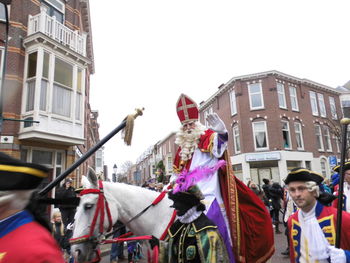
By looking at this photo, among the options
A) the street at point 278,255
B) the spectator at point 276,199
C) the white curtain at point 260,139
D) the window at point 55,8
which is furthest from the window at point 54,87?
the white curtain at point 260,139

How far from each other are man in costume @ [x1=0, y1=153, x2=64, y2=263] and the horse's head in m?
1.74

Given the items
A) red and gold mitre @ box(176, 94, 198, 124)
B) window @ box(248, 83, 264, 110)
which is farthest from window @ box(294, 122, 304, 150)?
red and gold mitre @ box(176, 94, 198, 124)

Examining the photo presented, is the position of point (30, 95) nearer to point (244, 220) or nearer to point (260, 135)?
point (244, 220)

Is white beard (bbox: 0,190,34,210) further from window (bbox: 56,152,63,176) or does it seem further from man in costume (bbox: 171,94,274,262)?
window (bbox: 56,152,63,176)

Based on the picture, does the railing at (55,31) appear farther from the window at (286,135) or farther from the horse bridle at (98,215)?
the window at (286,135)

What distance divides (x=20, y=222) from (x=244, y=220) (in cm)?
275

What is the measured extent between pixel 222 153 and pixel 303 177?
1187mm

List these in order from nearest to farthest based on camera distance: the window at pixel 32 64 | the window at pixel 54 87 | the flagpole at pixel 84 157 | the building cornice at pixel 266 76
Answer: the flagpole at pixel 84 157
the window at pixel 54 87
the window at pixel 32 64
the building cornice at pixel 266 76

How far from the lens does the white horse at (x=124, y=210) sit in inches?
121

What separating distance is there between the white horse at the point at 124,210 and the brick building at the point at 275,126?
20.4 metres

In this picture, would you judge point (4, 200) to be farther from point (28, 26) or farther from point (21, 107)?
point (28, 26)

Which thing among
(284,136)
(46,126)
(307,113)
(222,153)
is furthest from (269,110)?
(222,153)

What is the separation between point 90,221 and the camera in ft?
10.0

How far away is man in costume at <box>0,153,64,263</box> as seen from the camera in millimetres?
1192
